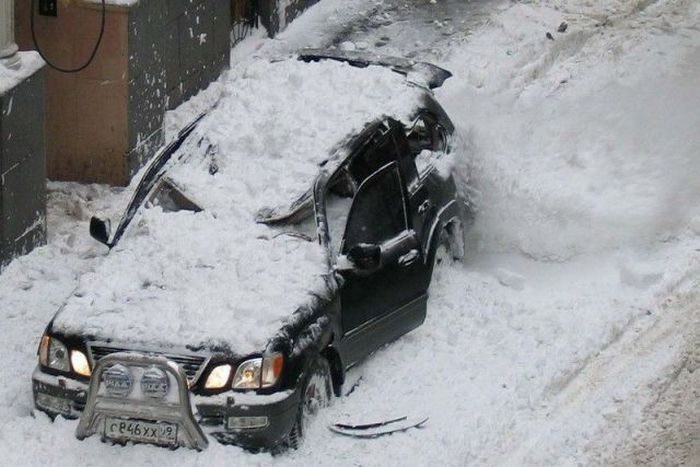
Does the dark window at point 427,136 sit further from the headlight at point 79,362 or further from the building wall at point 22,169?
the headlight at point 79,362

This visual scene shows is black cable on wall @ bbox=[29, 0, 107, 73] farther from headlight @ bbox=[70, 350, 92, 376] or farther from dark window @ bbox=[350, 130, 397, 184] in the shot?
headlight @ bbox=[70, 350, 92, 376]

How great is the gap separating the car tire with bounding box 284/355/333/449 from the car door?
30 cm

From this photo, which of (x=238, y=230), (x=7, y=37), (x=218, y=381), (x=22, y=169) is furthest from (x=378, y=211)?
(x=7, y=37)

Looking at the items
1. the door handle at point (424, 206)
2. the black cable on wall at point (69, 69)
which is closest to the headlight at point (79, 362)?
the door handle at point (424, 206)

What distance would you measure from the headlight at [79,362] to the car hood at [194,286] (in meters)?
0.12

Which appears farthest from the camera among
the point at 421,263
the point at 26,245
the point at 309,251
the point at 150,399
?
the point at 26,245

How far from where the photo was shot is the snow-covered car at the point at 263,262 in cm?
930

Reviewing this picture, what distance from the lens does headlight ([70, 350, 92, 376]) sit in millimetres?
9484

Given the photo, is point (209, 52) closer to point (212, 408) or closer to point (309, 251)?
point (309, 251)

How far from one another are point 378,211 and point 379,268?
17.2 inches

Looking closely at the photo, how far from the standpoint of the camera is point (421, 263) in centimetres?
1107

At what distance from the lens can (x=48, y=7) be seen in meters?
13.7

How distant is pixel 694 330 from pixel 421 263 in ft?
6.63

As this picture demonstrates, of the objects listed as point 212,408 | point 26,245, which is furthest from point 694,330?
point 26,245
